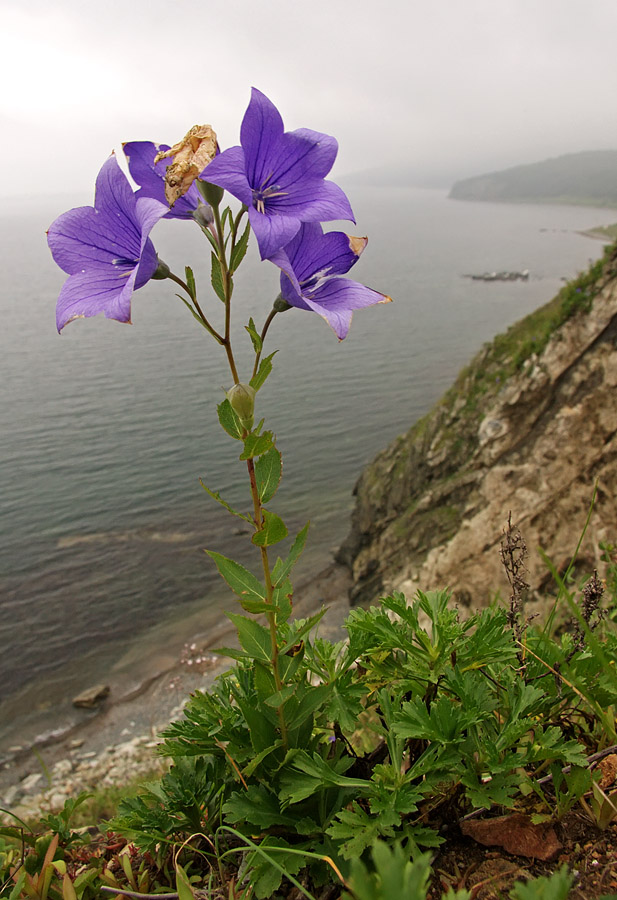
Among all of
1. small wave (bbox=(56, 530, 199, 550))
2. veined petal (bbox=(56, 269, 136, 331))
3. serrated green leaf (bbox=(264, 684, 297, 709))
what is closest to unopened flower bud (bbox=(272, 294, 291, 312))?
veined petal (bbox=(56, 269, 136, 331))

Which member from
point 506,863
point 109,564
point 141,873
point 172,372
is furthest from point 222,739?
point 172,372

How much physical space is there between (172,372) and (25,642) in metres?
21.5

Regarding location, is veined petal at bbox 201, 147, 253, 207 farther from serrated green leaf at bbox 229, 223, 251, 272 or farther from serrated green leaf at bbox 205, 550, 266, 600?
serrated green leaf at bbox 205, 550, 266, 600

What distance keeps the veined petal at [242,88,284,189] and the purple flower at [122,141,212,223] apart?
0.20 m

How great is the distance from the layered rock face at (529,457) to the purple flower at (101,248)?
303 inches

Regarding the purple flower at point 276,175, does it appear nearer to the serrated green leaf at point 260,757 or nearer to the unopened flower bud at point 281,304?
the unopened flower bud at point 281,304

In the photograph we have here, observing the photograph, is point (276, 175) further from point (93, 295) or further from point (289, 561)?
point (289, 561)

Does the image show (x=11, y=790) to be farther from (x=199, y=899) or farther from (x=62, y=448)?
(x=62, y=448)

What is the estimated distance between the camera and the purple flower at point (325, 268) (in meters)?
1.85

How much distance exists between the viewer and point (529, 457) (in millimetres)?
10617

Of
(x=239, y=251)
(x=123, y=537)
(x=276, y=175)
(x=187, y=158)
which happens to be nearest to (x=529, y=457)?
(x=276, y=175)

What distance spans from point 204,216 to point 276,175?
26cm

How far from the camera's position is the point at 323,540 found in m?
21.4

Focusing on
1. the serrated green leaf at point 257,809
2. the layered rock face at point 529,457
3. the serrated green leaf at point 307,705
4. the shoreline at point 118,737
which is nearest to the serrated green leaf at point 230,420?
the serrated green leaf at point 307,705
